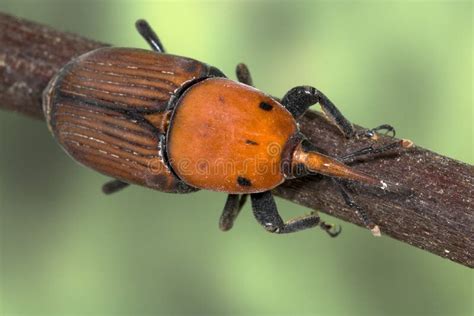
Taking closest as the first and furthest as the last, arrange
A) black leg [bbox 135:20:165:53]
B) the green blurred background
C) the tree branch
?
the tree branch < black leg [bbox 135:20:165:53] < the green blurred background

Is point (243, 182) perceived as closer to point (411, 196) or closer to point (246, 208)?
point (411, 196)

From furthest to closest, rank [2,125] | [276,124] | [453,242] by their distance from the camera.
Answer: [2,125] → [276,124] → [453,242]

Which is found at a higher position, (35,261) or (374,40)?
(374,40)

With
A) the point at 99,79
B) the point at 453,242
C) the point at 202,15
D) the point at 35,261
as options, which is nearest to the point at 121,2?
the point at 202,15

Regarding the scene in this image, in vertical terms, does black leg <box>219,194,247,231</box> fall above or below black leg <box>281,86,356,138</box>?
below

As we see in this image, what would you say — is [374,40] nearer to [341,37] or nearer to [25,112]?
[341,37]

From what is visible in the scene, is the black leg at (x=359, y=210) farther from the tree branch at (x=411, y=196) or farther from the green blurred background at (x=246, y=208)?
the green blurred background at (x=246, y=208)

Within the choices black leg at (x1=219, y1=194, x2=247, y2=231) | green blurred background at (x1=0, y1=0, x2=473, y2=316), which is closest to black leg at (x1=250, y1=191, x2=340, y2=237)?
black leg at (x1=219, y1=194, x2=247, y2=231)

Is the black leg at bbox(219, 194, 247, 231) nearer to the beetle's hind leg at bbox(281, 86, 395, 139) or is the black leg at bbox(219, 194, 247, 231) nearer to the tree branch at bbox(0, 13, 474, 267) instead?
the tree branch at bbox(0, 13, 474, 267)
